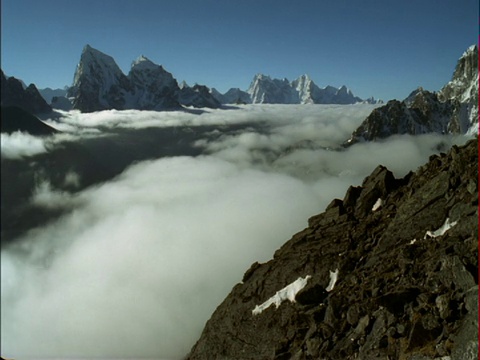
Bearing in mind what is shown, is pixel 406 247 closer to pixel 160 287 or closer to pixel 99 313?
pixel 99 313

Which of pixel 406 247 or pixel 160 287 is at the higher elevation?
pixel 406 247

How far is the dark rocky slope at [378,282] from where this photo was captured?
18.5 m

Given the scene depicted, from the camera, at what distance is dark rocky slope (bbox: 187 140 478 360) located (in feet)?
60.5

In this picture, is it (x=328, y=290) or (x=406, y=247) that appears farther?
(x=328, y=290)

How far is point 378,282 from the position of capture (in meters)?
23.4

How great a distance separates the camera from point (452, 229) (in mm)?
22547

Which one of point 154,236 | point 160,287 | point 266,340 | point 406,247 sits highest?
point 406,247

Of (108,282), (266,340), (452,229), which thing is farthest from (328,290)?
(108,282)

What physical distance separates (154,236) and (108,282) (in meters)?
55.9

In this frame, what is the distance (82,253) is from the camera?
160625 mm

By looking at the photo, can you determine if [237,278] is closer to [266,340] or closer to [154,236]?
[154,236]

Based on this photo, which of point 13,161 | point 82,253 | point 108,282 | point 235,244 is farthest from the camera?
point 235,244

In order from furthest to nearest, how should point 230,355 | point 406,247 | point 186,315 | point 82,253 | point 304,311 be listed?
1. point 82,253
2. point 186,315
3. point 230,355
4. point 304,311
5. point 406,247

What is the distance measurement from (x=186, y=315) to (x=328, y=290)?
336 feet
